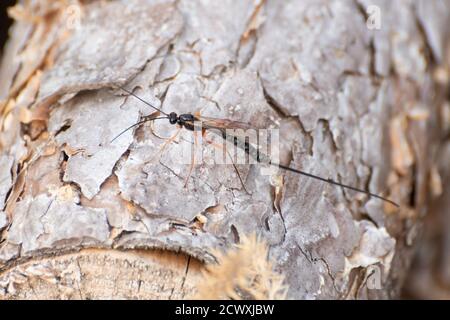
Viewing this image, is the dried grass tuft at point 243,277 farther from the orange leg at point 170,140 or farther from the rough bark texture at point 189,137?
the orange leg at point 170,140

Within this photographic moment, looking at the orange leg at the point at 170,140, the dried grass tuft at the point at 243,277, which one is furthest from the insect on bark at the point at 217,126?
the dried grass tuft at the point at 243,277

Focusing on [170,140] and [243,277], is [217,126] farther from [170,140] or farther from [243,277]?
[243,277]

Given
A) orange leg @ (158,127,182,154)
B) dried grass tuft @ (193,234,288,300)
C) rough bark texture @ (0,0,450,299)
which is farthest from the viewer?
orange leg @ (158,127,182,154)

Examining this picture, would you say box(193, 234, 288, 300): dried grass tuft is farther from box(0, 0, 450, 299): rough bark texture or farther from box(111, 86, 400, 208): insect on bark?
box(111, 86, 400, 208): insect on bark

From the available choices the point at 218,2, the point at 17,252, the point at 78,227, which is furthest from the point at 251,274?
the point at 218,2

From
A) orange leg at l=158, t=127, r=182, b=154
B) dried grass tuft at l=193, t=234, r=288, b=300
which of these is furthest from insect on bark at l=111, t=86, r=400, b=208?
dried grass tuft at l=193, t=234, r=288, b=300

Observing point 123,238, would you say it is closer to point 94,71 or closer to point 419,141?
point 94,71

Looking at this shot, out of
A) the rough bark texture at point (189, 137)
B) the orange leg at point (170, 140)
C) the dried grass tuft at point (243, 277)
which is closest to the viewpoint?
the dried grass tuft at point (243, 277)

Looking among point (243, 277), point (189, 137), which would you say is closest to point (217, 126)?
point (189, 137)
